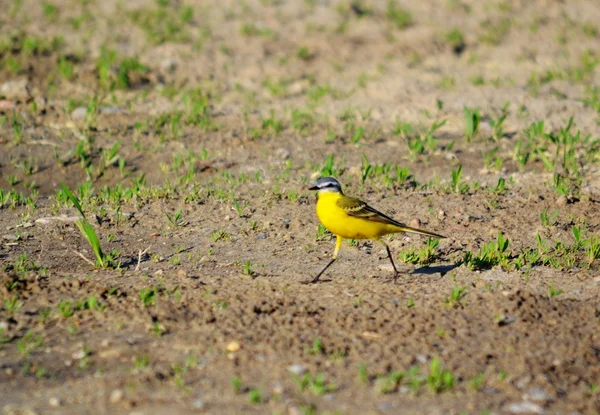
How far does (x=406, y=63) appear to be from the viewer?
40.2 feet

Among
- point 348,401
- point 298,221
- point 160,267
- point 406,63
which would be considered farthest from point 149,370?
point 406,63

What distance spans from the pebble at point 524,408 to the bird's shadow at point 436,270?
6.84 ft

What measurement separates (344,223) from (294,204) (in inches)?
66.2

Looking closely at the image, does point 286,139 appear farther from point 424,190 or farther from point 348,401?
point 348,401

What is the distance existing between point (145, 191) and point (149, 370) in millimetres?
3500

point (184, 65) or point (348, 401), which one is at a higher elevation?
point (184, 65)

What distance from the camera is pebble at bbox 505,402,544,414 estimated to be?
4.42 meters

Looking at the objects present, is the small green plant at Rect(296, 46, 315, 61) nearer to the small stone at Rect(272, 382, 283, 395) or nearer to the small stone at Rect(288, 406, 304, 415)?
the small stone at Rect(272, 382, 283, 395)

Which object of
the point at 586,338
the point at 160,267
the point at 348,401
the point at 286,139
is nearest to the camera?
the point at 348,401

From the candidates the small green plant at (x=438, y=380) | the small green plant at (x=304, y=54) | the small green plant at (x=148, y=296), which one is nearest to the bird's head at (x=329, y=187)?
the small green plant at (x=148, y=296)

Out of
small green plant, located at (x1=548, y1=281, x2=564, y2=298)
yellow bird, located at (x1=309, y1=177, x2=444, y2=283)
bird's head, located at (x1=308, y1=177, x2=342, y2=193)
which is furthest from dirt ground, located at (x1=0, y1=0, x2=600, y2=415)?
bird's head, located at (x1=308, y1=177, x2=342, y2=193)

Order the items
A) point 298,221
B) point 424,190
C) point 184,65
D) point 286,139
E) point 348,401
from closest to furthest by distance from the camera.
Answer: point 348,401
point 298,221
point 424,190
point 286,139
point 184,65

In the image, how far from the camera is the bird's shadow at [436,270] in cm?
657

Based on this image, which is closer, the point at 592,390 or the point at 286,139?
the point at 592,390
